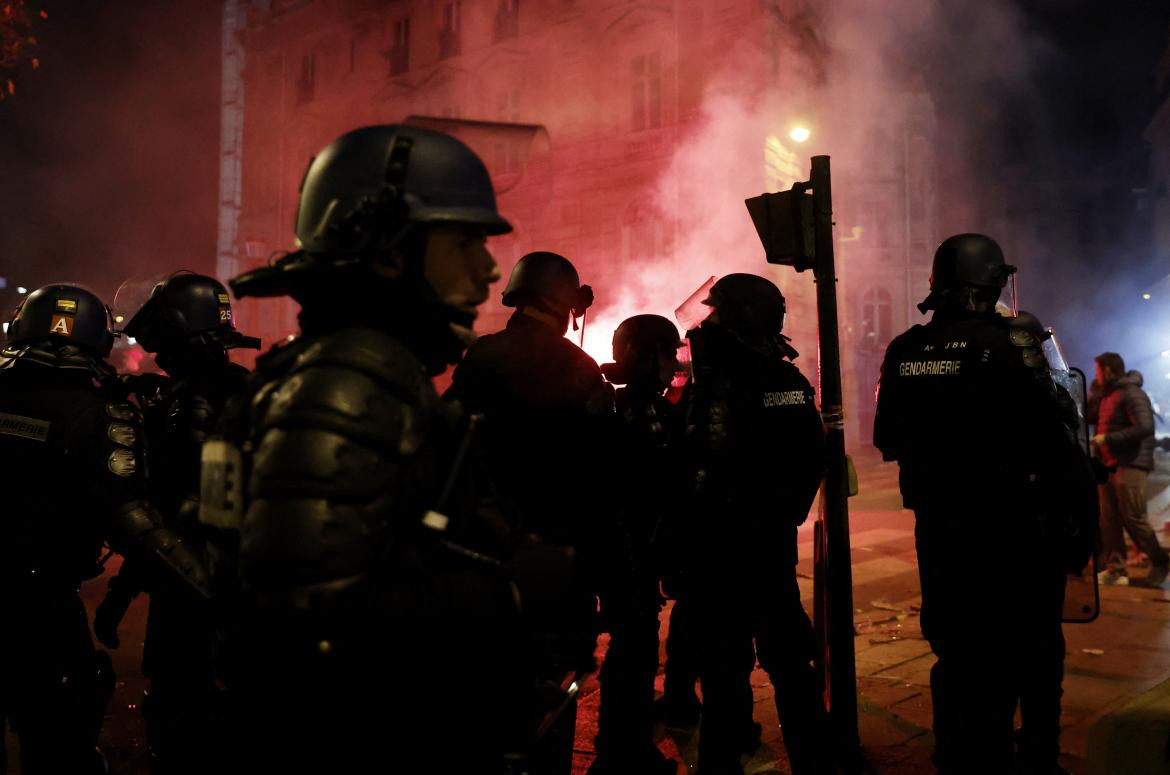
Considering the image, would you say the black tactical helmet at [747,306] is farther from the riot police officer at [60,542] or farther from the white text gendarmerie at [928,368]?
the riot police officer at [60,542]

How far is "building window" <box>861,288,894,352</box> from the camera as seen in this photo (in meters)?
32.4

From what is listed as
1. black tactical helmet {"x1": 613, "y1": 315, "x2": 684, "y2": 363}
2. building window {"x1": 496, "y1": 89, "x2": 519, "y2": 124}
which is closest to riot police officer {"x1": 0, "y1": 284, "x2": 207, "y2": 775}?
black tactical helmet {"x1": 613, "y1": 315, "x2": 684, "y2": 363}

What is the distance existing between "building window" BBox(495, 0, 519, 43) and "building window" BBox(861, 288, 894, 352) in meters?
17.2

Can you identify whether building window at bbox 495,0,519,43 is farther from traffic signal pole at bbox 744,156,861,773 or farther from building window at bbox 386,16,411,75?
traffic signal pole at bbox 744,156,861,773

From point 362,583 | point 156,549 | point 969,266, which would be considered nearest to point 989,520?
point 969,266

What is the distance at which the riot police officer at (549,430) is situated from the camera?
108 inches

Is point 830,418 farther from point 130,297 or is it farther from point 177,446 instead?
point 130,297

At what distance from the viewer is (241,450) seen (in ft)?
5.11

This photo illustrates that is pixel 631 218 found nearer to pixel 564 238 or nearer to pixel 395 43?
pixel 564 238

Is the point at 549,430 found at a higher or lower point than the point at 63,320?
lower

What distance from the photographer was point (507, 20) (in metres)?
26.5

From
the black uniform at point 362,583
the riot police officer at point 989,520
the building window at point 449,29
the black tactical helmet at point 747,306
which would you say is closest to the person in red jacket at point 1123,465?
the riot police officer at point 989,520

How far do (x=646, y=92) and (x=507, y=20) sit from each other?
6.52 m

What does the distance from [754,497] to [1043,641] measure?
4.08 feet
